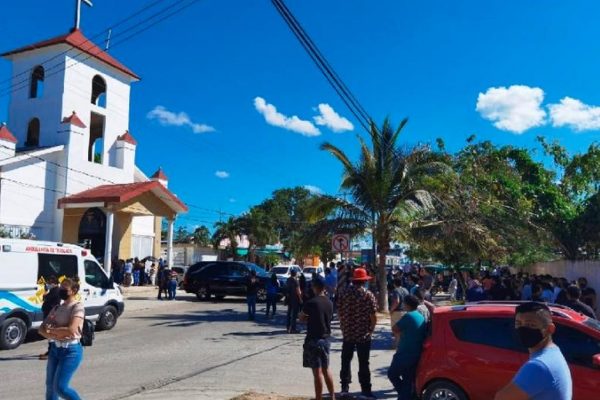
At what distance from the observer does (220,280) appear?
25.3 meters

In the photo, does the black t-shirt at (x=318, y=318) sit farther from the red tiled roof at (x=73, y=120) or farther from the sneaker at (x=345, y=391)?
the red tiled roof at (x=73, y=120)

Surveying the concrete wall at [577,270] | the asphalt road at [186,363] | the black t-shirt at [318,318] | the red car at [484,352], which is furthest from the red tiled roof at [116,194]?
the red car at [484,352]

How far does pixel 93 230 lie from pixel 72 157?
12.7ft

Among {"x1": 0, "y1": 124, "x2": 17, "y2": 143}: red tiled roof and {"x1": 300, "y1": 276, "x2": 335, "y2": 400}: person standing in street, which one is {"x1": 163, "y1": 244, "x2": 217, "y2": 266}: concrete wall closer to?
{"x1": 0, "y1": 124, "x2": 17, "y2": 143}: red tiled roof

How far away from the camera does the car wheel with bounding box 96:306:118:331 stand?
49.3 ft

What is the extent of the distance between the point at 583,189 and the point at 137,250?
23.7 meters

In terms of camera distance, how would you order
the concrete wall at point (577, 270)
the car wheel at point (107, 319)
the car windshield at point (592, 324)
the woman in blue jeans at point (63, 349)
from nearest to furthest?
the woman in blue jeans at point (63, 349)
the car windshield at point (592, 324)
the car wheel at point (107, 319)
the concrete wall at point (577, 270)

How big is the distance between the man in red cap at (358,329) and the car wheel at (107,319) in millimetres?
8629

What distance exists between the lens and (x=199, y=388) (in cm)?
871

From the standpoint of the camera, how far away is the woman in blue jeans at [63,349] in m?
6.21

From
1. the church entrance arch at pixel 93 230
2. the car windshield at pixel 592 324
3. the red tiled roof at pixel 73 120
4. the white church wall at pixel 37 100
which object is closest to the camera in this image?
the car windshield at pixel 592 324

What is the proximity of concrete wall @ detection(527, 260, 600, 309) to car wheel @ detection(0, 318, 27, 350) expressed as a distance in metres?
15.2

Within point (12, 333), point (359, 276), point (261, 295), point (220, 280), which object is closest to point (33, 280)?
point (12, 333)

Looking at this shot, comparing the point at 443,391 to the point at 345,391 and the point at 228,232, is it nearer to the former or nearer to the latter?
the point at 345,391
